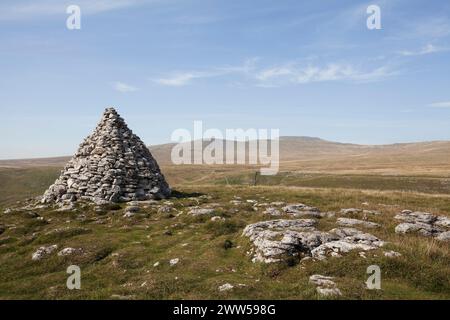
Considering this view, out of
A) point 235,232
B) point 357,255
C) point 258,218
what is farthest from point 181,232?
point 357,255

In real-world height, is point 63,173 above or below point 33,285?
above

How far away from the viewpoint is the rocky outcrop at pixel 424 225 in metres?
25.1

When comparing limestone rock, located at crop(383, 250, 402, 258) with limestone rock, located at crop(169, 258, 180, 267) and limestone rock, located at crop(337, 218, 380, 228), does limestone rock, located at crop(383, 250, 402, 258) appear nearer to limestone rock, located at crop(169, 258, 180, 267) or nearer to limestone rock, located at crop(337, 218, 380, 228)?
limestone rock, located at crop(337, 218, 380, 228)

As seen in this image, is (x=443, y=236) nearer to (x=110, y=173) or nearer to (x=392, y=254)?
(x=392, y=254)

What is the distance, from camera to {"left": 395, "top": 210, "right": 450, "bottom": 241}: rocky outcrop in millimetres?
25078

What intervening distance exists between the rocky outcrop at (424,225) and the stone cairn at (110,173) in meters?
25.7

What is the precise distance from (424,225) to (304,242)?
10920 millimetres

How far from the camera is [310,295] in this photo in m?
15.3

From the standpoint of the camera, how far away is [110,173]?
41.3m
